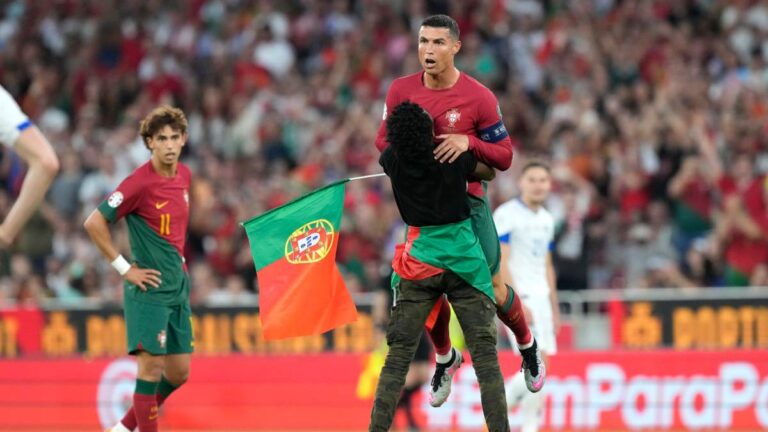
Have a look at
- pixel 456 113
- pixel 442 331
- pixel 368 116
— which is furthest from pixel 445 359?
pixel 368 116

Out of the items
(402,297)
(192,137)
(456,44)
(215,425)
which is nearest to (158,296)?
(402,297)

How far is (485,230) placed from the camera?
369 inches

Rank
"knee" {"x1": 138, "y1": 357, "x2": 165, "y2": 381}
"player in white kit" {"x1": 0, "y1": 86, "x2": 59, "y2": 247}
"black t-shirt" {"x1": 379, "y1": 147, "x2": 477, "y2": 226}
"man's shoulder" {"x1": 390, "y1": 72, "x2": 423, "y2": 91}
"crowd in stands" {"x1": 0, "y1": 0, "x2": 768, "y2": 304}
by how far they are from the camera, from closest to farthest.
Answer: "player in white kit" {"x1": 0, "y1": 86, "x2": 59, "y2": 247}, "black t-shirt" {"x1": 379, "y1": 147, "x2": 477, "y2": 226}, "man's shoulder" {"x1": 390, "y1": 72, "x2": 423, "y2": 91}, "knee" {"x1": 138, "y1": 357, "x2": 165, "y2": 381}, "crowd in stands" {"x1": 0, "y1": 0, "x2": 768, "y2": 304}

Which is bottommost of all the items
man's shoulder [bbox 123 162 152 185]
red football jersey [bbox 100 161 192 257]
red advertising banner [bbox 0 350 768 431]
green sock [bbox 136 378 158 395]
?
red advertising banner [bbox 0 350 768 431]

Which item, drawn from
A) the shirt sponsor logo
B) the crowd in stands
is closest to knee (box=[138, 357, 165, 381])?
the shirt sponsor logo

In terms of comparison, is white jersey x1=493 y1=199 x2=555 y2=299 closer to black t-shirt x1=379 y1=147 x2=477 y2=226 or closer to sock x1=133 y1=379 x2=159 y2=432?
black t-shirt x1=379 y1=147 x2=477 y2=226

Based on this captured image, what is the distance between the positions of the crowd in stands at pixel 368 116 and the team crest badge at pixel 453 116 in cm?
607

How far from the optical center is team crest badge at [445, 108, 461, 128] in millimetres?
9023

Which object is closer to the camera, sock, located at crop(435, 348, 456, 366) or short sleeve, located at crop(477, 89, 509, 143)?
short sleeve, located at crop(477, 89, 509, 143)

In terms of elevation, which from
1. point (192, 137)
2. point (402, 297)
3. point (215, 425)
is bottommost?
point (215, 425)

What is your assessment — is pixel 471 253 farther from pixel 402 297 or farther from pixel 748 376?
pixel 748 376

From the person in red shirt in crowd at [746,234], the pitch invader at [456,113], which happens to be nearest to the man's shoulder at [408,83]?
the pitch invader at [456,113]

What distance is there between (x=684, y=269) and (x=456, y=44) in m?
9.34

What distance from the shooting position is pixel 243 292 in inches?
725
